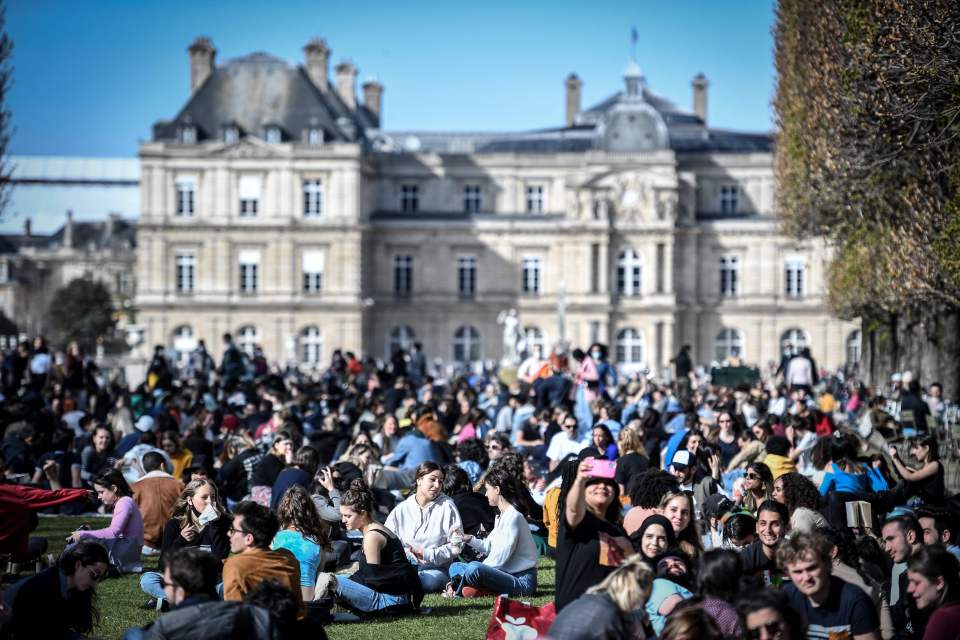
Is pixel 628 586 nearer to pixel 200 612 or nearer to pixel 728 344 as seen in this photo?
pixel 200 612

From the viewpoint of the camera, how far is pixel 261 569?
970 centimetres

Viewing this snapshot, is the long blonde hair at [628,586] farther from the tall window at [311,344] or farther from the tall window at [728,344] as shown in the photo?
the tall window at [728,344]

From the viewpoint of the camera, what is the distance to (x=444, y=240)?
6638cm

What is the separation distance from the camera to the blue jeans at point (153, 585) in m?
12.4

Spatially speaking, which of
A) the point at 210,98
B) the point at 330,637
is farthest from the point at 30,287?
the point at 330,637

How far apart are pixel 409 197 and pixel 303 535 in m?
57.3

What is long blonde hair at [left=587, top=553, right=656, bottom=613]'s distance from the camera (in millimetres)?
8289

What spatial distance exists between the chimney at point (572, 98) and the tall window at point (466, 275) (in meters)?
15.4

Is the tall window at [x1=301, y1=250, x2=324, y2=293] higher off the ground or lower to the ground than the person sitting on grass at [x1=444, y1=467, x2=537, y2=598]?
higher

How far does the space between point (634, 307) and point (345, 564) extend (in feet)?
168

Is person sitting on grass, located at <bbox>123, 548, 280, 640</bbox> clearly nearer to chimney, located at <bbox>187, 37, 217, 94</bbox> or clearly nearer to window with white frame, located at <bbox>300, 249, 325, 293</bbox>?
window with white frame, located at <bbox>300, 249, 325, 293</bbox>

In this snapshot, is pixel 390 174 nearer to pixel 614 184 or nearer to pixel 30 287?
pixel 614 184

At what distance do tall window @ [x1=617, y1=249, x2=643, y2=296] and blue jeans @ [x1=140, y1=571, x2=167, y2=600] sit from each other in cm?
5283

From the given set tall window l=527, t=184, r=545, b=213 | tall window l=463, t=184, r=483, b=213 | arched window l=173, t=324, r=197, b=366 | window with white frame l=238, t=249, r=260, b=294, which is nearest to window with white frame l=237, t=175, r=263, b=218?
window with white frame l=238, t=249, r=260, b=294
